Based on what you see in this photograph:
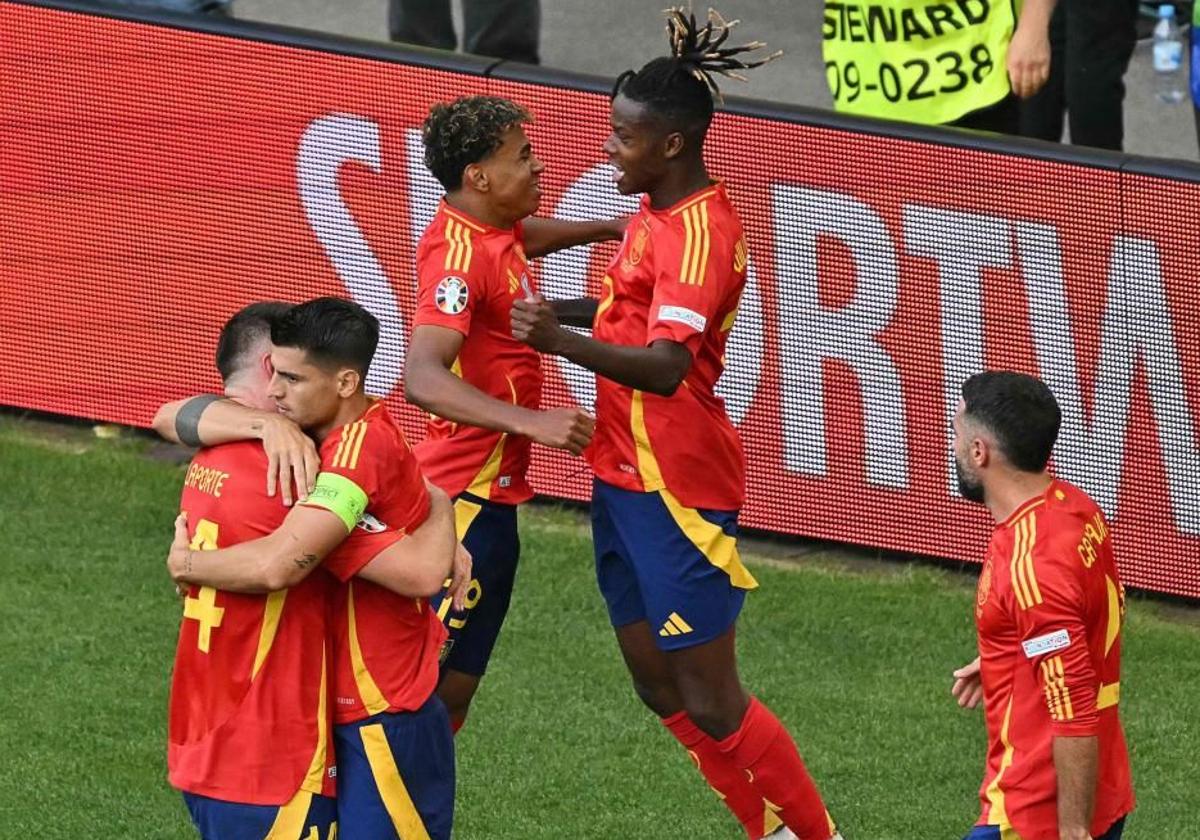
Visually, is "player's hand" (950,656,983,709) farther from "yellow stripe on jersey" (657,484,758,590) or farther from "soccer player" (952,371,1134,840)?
"yellow stripe on jersey" (657,484,758,590)

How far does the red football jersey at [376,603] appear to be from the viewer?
16.0 ft

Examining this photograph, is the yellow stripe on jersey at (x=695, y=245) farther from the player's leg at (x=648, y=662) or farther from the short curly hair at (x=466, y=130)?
the player's leg at (x=648, y=662)

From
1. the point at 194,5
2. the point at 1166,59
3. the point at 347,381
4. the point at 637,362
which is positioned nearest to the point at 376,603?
the point at 347,381

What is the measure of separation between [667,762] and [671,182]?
6.66 feet

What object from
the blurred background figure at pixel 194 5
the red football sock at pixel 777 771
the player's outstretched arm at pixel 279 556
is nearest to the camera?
the player's outstretched arm at pixel 279 556

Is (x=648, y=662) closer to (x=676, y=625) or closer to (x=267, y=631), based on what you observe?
(x=676, y=625)

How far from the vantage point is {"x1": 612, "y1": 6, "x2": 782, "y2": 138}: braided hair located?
5.92m

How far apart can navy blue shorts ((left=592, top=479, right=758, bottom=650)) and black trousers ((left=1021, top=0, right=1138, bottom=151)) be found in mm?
4163

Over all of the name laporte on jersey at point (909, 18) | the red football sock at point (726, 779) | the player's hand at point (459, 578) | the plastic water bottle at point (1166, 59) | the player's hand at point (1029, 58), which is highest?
the plastic water bottle at point (1166, 59)

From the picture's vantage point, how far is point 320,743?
4969 mm

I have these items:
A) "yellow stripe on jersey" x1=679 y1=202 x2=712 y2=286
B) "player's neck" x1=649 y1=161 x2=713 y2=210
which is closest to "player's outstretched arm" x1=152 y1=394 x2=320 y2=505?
"yellow stripe on jersey" x1=679 y1=202 x2=712 y2=286

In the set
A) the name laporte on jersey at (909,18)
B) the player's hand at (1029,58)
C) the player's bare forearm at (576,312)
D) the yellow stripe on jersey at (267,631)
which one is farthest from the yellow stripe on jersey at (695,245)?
the name laporte on jersey at (909,18)

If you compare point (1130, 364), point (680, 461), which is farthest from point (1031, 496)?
point (1130, 364)

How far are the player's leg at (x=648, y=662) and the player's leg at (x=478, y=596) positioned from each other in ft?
0.87
